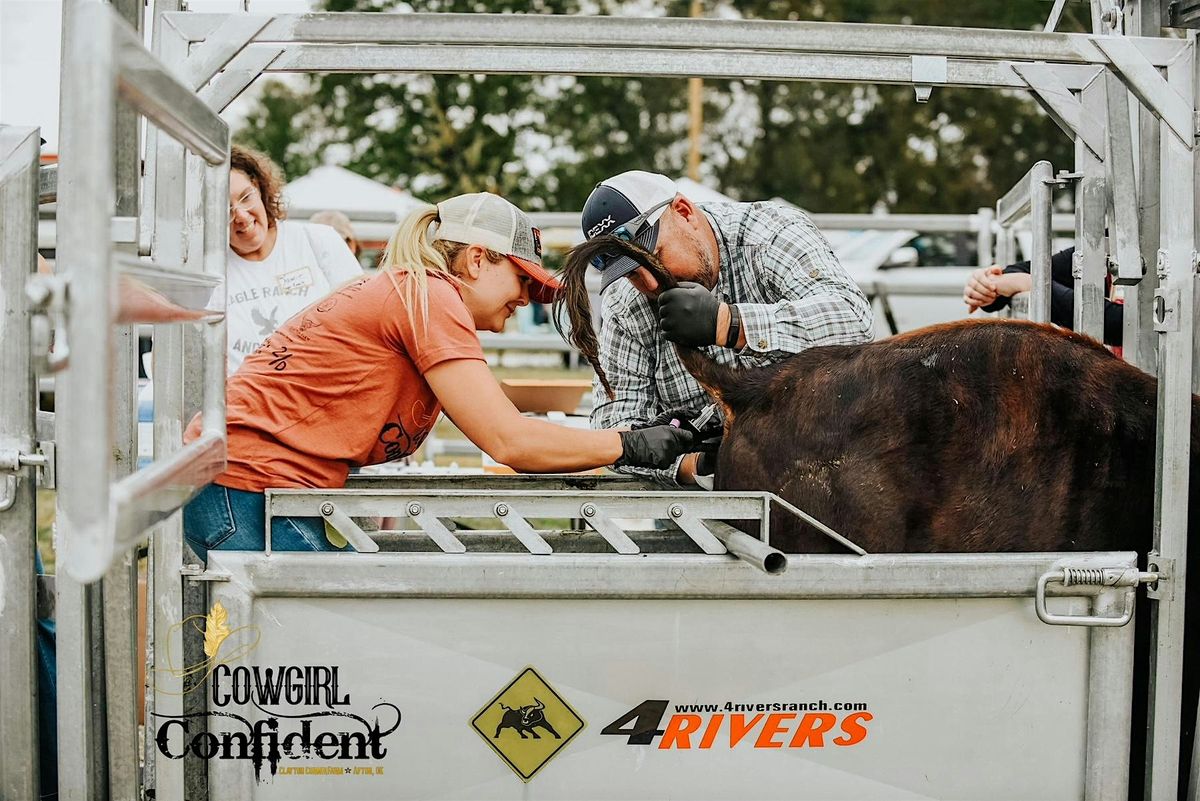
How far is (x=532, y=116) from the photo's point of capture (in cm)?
2053

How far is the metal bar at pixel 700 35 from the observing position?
6.43ft

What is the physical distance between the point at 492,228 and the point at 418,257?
172mm

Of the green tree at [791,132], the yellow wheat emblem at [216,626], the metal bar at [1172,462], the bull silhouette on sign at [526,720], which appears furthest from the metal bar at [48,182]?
the green tree at [791,132]

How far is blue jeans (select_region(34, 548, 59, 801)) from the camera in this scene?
2.07 m

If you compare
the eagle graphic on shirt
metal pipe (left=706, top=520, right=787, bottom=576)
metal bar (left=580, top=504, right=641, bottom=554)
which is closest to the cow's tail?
metal pipe (left=706, top=520, right=787, bottom=576)

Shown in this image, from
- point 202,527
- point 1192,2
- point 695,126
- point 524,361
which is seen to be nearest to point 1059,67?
point 1192,2

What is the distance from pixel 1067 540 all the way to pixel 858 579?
480 mm

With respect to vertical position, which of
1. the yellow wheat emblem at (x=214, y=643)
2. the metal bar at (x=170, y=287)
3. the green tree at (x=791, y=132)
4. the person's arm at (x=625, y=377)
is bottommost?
the yellow wheat emblem at (x=214, y=643)

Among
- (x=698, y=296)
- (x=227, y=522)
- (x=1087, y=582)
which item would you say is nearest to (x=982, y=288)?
(x=698, y=296)

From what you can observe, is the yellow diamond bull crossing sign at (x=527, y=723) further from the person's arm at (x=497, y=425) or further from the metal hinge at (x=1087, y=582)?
the metal hinge at (x=1087, y=582)

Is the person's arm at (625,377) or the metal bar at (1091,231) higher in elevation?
the metal bar at (1091,231)

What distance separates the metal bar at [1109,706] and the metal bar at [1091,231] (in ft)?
2.90

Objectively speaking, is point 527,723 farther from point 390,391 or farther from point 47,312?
point 47,312

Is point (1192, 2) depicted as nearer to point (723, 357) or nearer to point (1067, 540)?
point (1067, 540)
